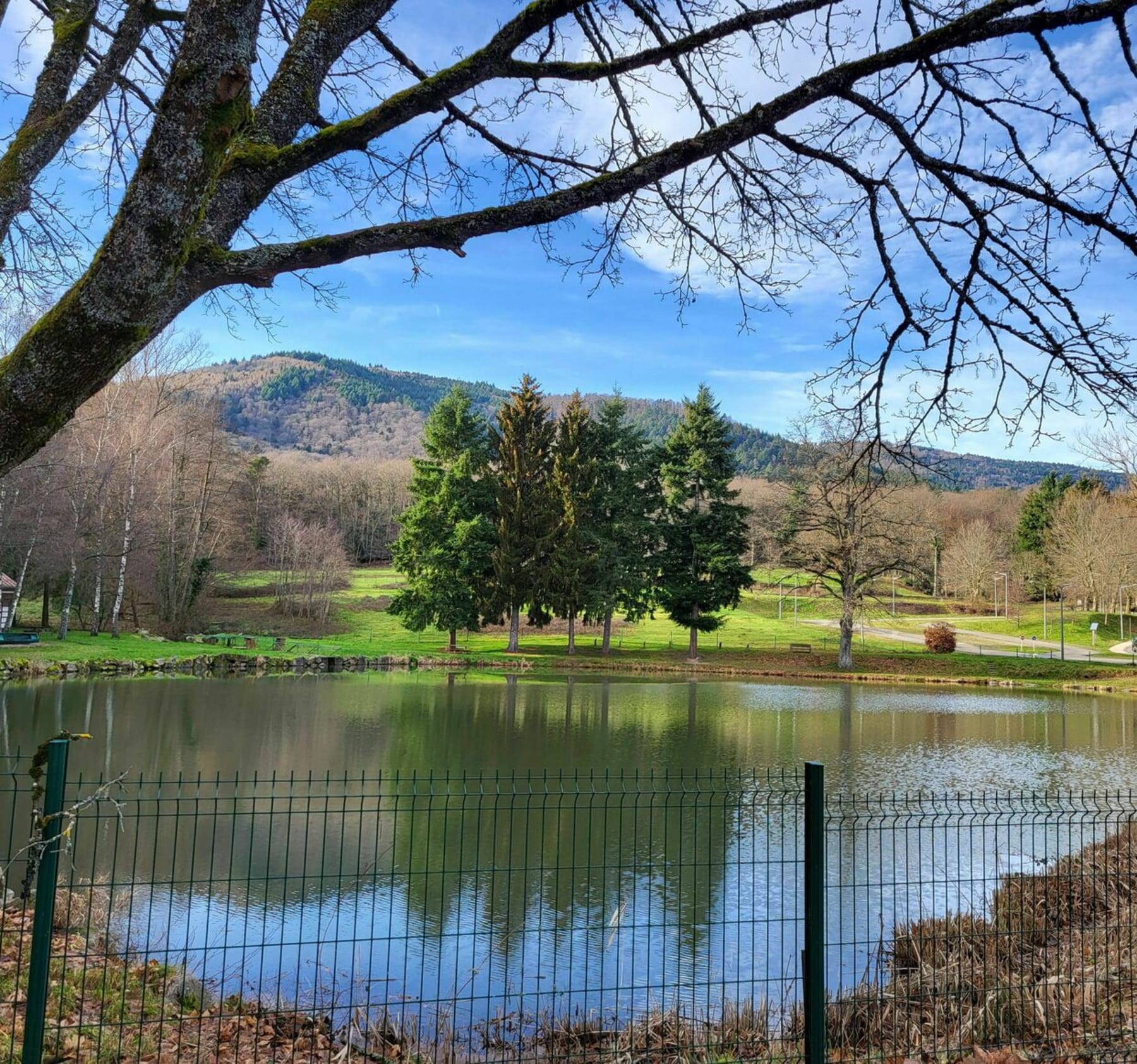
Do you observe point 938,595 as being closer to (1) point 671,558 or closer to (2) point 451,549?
(1) point 671,558

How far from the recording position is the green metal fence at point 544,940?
Result: 13.1 feet

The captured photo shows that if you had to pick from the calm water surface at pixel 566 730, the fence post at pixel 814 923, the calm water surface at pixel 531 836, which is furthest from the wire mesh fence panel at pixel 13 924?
the fence post at pixel 814 923

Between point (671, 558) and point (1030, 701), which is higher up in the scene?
point (671, 558)

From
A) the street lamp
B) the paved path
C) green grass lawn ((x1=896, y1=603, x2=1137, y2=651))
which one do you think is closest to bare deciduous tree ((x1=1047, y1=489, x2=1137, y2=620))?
green grass lawn ((x1=896, y1=603, x2=1137, y2=651))

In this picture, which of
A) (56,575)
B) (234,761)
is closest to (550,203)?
(234,761)

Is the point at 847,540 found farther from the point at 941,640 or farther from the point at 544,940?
the point at 544,940

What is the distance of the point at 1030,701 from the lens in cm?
2570

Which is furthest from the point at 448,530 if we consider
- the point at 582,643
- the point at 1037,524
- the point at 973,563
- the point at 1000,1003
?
the point at 1037,524

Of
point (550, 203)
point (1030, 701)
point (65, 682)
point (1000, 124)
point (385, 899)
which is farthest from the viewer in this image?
point (1030, 701)

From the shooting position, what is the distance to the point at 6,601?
30.9 meters

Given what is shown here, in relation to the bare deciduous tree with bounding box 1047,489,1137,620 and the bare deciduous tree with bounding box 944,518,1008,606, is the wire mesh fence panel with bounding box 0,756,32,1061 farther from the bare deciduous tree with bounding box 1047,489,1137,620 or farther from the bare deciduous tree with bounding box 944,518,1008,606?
the bare deciduous tree with bounding box 944,518,1008,606

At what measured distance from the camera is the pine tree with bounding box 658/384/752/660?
36.8m

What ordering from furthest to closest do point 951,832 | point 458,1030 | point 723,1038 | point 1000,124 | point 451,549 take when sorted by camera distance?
point 451,549 → point 951,832 → point 458,1030 → point 723,1038 → point 1000,124

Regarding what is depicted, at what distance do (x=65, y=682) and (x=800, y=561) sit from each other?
2550 centimetres
